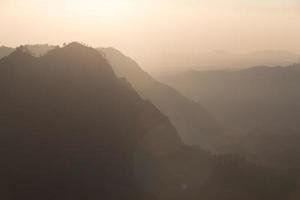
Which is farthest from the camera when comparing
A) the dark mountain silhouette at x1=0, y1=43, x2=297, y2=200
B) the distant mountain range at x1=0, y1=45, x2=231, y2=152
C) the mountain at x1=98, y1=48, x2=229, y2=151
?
the mountain at x1=98, y1=48, x2=229, y2=151

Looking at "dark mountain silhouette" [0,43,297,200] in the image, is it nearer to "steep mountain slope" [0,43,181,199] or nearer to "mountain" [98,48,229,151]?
"steep mountain slope" [0,43,181,199]

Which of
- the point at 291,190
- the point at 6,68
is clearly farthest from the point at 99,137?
the point at 291,190

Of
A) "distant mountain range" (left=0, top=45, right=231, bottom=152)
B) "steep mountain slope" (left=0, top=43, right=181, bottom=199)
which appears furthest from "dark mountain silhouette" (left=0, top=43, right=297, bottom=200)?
"distant mountain range" (left=0, top=45, right=231, bottom=152)

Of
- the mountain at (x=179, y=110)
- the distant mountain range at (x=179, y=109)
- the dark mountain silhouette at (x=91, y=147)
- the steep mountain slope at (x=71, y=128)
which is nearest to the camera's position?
the steep mountain slope at (x=71, y=128)

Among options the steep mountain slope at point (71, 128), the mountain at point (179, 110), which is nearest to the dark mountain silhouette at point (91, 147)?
the steep mountain slope at point (71, 128)

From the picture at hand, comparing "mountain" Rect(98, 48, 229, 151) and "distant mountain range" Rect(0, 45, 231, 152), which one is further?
"mountain" Rect(98, 48, 229, 151)

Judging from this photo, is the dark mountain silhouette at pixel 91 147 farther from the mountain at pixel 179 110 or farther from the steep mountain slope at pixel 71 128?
the mountain at pixel 179 110

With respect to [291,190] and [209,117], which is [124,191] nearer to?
[291,190]
